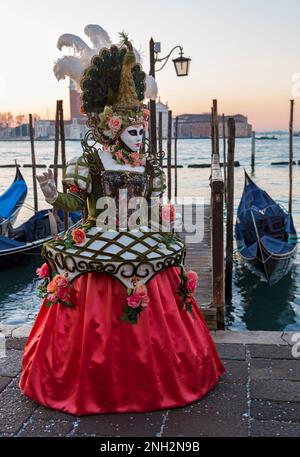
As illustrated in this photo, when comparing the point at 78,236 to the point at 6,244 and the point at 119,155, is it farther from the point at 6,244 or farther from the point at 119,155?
the point at 6,244

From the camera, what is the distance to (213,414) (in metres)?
2.66

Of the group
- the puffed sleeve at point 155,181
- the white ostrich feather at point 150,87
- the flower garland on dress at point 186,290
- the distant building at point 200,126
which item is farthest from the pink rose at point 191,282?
the distant building at point 200,126

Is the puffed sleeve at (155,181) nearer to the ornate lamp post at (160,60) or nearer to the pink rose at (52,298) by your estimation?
the pink rose at (52,298)

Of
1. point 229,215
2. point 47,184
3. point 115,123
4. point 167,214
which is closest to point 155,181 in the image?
point 167,214

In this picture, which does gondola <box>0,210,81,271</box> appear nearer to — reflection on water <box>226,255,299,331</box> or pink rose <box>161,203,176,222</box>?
reflection on water <box>226,255,299,331</box>

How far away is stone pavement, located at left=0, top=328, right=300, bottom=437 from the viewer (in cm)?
252

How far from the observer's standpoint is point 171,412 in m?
2.67

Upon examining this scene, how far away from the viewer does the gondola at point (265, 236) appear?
8.38 metres

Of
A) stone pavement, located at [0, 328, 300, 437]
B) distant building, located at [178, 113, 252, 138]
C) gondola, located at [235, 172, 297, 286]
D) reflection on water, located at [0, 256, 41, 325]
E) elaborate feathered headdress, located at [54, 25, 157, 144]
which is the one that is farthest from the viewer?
distant building, located at [178, 113, 252, 138]

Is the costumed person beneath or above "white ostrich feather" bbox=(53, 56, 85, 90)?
beneath

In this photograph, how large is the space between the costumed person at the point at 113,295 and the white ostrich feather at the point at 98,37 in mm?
163

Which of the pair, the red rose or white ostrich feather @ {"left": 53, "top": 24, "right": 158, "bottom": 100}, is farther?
white ostrich feather @ {"left": 53, "top": 24, "right": 158, "bottom": 100}

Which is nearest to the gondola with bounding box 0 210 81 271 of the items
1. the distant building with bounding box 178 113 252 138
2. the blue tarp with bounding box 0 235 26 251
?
the blue tarp with bounding box 0 235 26 251

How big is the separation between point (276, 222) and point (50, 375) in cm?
739
